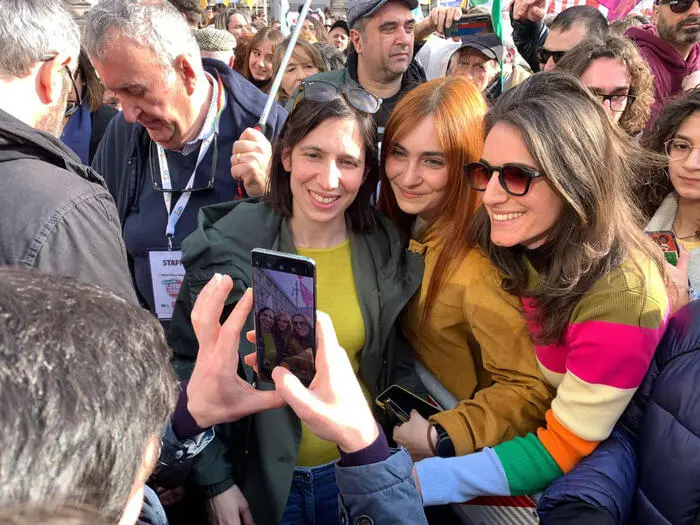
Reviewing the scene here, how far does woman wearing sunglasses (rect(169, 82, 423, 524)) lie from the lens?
72.8 inches

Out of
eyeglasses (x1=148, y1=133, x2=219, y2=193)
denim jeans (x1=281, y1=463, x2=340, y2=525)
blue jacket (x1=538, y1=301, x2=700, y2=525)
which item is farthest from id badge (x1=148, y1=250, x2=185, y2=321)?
blue jacket (x1=538, y1=301, x2=700, y2=525)

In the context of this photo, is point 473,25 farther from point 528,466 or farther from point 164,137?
point 528,466

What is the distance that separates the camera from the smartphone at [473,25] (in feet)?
14.4

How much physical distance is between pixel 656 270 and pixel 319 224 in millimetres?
1098

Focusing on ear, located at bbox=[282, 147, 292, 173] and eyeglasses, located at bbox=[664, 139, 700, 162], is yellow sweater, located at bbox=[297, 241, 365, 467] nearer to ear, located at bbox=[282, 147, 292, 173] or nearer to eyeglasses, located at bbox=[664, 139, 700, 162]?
ear, located at bbox=[282, 147, 292, 173]

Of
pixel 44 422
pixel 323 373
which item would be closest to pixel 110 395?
pixel 44 422

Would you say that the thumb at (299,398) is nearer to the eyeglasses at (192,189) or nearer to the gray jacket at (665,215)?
the eyeglasses at (192,189)

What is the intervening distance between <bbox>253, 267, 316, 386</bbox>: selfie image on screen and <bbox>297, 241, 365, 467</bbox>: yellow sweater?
48cm

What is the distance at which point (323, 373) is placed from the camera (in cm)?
118

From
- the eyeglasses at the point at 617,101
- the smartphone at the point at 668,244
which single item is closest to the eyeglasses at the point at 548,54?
the eyeglasses at the point at 617,101

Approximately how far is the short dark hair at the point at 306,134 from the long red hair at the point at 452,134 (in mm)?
98

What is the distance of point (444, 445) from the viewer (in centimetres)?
176

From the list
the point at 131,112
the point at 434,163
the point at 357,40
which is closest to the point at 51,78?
the point at 131,112

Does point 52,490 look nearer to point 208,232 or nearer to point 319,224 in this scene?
point 208,232
